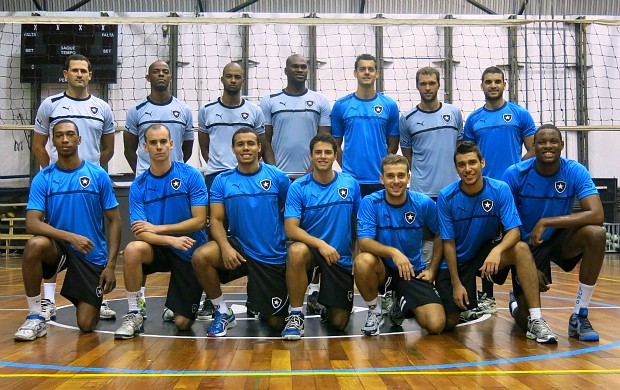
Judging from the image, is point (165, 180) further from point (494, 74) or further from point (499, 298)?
point (499, 298)

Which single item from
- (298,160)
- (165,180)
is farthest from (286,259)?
(298,160)

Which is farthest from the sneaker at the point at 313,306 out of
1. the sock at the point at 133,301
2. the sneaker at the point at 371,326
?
the sock at the point at 133,301

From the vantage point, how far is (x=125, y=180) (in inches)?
495

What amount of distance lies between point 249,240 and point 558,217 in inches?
75.5

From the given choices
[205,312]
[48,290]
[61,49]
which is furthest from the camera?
[61,49]

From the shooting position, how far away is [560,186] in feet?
13.7

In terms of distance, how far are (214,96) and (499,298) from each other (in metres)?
8.82

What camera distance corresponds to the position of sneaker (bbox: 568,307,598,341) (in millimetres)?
3808

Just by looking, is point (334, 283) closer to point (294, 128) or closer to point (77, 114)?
point (294, 128)

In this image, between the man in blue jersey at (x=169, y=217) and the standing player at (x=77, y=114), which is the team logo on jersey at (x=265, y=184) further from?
the standing player at (x=77, y=114)

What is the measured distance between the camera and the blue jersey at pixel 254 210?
4.32 m

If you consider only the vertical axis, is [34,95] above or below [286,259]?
above

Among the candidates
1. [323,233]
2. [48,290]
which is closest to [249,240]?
[323,233]

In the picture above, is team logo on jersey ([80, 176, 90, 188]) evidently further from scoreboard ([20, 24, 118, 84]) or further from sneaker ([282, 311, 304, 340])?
scoreboard ([20, 24, 118, 84])
